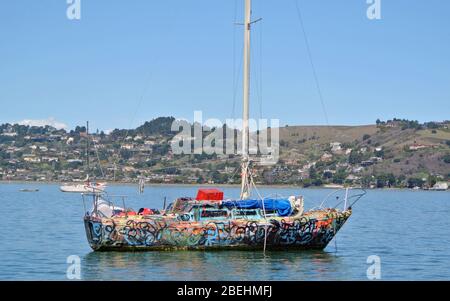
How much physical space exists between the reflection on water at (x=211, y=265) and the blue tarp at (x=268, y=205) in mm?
2110

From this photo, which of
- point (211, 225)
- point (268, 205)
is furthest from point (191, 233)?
point (268, 205)

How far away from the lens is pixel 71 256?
40.4 meters

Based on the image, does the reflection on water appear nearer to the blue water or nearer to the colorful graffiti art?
the blue water

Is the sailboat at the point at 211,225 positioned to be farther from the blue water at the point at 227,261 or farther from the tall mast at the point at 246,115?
the tall mast at the point at 246,115

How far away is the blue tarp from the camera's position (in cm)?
4097

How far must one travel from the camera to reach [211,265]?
36719 millimetres

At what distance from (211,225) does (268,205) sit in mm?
3095

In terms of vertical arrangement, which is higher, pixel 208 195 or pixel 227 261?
pixel 208 195

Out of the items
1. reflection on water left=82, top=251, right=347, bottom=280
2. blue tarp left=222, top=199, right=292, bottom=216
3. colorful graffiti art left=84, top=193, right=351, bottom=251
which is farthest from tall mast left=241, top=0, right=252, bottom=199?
reflection on water left=82, top=251, right=347, bottom=280

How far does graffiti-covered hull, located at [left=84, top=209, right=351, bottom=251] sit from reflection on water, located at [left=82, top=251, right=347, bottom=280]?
16.6 inches

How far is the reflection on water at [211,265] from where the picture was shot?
3409cm

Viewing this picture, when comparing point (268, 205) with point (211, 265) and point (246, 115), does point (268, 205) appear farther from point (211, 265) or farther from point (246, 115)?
point (211, 265)
